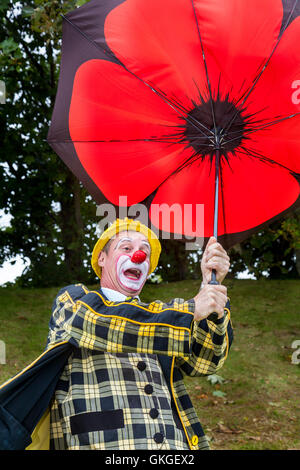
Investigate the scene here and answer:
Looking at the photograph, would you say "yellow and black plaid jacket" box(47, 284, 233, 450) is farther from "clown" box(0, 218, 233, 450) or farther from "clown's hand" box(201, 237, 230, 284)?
"clown's hand" box(201, 237, 230, 284)

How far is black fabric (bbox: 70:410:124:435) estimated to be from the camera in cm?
205

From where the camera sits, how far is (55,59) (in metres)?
9.73

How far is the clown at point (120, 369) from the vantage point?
6.45ft

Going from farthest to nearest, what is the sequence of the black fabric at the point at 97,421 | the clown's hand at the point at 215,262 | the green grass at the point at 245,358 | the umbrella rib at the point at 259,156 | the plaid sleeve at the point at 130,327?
the green grass at the point at 245,358
the umbrella rib at the point at 259,156
the clown's hand at the point at 215,262
the black fabric at the point at 97,421
the plaid sleeve at the point at 130,327

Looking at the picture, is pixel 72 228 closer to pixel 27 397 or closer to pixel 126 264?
pixel 126 264

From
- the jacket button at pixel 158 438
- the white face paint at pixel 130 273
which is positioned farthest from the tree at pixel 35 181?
the jacket button at pixel 158 438

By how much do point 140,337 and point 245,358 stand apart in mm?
4895

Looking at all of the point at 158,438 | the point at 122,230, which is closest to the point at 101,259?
the point at 122,230

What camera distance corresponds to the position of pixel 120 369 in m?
2.21

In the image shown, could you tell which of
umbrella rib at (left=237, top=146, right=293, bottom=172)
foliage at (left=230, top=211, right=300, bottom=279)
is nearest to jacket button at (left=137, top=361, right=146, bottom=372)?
umbrella rib at (left=237, top=146, right=293, bottom=172)

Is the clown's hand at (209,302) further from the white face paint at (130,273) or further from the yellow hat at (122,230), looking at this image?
the yellow hat at (122,230)

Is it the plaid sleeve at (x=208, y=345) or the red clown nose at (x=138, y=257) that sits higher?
the red clown nose at (x=138, y=257)

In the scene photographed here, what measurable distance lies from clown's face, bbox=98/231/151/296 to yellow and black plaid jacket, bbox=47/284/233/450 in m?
0.19
